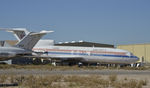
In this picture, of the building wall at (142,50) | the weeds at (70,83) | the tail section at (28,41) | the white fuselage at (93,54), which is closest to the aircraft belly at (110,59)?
the white fuselage at (93,54)

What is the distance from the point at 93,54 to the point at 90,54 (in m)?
0.65

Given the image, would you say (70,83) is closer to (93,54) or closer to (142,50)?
(93,54)

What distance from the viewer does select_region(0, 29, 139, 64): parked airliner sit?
2404 inches

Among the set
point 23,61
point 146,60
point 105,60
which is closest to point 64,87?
point 105,60

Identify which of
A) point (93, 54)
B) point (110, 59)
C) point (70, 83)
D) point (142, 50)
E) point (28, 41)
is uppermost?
point (28, 41)

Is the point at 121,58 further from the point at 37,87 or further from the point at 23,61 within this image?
the point at 37,87

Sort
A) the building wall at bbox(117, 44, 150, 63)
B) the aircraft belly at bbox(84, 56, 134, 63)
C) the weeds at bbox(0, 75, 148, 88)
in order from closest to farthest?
the weeds at bbox(0, 75, 148, 88) → the aircraft belly at bbox(84, 56, 134, 63) → the building wall at bbox(117, 44, 150, 63)

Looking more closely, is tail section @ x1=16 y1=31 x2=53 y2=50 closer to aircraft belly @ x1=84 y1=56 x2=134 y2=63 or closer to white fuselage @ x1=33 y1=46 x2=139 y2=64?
white fuselage @ x1=33 y1=46 x2=139 y2=64

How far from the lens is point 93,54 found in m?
61.8

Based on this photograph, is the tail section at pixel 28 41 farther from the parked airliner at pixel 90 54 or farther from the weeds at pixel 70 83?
the weeds at pixel 70 83

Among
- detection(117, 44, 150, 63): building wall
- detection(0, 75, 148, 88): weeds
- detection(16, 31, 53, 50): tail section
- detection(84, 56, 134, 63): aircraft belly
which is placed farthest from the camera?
detection(117, 44, 150, 63): building wall

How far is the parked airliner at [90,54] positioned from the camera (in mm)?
61062

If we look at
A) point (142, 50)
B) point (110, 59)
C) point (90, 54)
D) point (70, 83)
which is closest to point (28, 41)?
point (70, 83)

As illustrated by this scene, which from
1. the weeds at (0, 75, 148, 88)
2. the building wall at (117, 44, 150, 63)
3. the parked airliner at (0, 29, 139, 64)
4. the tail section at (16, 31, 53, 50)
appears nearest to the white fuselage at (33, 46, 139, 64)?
the parked airliner at (0, 29, 139, 64)
